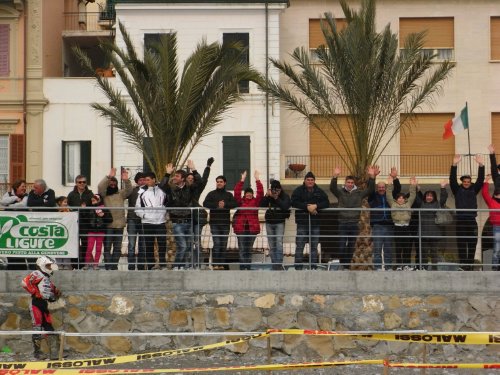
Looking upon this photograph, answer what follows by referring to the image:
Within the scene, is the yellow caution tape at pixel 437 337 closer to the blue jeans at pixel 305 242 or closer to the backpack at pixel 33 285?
the blue jeans at pixel 305 242

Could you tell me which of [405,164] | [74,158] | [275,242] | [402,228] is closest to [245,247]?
[275,242]

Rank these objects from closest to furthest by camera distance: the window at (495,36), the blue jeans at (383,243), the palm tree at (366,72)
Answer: the blue jeans at (383,243) → the palm tree at (366,72) → the window at (495,36)

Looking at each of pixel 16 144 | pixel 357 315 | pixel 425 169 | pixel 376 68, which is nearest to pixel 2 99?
pixel 16 144

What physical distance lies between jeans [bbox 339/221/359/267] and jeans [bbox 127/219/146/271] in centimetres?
342

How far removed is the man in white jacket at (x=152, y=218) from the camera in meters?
19.8

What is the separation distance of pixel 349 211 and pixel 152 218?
3405 mm

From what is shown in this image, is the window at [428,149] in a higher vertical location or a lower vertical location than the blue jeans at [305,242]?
higher

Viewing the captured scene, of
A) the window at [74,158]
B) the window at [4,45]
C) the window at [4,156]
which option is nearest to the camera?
the window at [74,158]

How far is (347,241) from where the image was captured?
2011 cm

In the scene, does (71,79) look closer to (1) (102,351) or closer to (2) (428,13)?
(2) (428,13)

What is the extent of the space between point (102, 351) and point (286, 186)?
14418 mm

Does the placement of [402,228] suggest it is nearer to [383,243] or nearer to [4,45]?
[383,243]

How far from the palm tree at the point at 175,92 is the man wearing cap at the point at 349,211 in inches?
123

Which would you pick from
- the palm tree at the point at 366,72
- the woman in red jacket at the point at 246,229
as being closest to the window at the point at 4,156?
the palm tree at the point at 366,72
